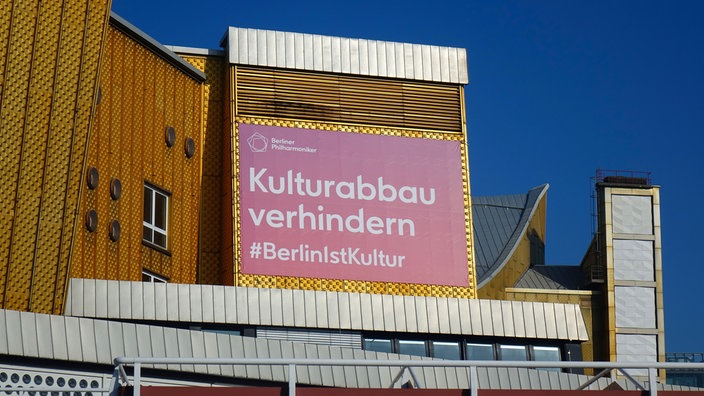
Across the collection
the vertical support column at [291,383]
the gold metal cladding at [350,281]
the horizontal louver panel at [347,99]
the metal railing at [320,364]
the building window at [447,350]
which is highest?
the horizontal louver panel at [347,99]

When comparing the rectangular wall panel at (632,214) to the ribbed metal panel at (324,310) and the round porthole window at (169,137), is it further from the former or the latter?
the round porthole window at (169,137)

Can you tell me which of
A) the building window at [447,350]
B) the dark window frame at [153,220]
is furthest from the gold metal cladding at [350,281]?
the building window at [447,350]

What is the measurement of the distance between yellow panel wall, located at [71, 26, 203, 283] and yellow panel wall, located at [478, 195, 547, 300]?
2386 centimetres

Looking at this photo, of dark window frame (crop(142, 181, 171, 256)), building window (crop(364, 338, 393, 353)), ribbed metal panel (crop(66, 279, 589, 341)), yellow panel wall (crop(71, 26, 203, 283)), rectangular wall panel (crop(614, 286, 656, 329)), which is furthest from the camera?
rectangular wall panel (crop(614, 286, 656, 329))

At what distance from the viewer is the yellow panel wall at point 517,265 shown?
5625 centimetres

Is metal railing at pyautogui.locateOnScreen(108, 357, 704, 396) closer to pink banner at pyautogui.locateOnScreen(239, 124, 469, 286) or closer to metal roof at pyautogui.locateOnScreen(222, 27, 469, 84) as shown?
pink banner at pyautogui.locateOnScreen(239, 124, 469, 286)

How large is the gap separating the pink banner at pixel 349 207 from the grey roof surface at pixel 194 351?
23.6 ft

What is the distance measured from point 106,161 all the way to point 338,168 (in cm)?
687

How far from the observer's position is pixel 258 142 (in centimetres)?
3456

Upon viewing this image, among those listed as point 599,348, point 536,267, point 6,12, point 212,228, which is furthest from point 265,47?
point 536,267

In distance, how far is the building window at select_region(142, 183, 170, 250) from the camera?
31.6 m

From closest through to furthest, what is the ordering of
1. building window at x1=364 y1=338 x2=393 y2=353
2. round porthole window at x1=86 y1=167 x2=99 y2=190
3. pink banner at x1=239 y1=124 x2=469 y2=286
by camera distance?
round porthole window at x1=86 y1=167 x2=99 y2=190
building window at x1=364 y1=338 x2=393 y2=353
pink banner at x1=239 y1=124 x2=469 y2=286

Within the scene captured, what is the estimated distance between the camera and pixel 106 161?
29984 mm

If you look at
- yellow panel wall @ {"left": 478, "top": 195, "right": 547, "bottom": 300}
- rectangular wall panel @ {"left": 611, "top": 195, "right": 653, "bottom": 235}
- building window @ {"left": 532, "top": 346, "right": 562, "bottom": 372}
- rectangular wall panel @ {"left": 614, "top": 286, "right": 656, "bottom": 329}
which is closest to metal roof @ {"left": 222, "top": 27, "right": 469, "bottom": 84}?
building window @ {"left": 532, "top": 346, "right": 562, "bottom": 372}
